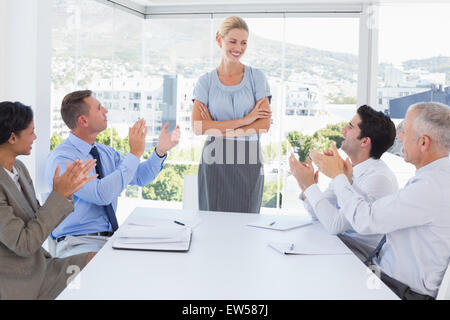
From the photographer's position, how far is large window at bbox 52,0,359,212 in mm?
5406

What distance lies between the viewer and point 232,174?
9.64 ft

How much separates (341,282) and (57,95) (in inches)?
136

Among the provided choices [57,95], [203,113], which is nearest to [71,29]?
[57,95]

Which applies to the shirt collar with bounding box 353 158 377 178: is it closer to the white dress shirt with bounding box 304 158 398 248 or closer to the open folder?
the white dress shirt with bounding box 304 158 398 248

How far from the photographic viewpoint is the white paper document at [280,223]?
2078mm

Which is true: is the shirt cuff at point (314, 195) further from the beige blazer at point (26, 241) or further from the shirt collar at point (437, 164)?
the beige blazer at point (26, 241)

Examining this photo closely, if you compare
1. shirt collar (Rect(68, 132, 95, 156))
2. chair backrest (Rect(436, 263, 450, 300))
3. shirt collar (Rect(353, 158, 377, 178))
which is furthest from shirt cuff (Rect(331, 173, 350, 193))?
shirt collar (Rect(68, 132, 95, 156))

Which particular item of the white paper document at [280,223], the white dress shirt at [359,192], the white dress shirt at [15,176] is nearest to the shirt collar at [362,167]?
the white dress shirt at [359,192]

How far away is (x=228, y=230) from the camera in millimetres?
2012

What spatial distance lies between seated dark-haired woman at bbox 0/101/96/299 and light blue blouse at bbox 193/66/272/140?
48.2 inches

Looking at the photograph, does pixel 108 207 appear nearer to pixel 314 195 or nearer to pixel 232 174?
pixel 232 174

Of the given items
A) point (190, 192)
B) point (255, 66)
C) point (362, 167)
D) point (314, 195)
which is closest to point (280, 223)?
point (314, 195)

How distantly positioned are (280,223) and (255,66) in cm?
379

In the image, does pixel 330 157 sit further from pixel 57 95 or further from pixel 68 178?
pixel 57 95
